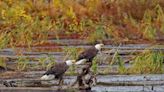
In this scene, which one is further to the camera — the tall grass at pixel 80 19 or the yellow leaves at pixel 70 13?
the yellow leaves at pixel 70 13

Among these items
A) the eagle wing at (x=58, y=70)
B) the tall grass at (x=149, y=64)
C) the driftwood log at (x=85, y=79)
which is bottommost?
the tall grass at (x=149, y=64)

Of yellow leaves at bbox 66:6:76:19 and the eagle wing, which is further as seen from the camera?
yellow leaves at bbox 66:6:76:19

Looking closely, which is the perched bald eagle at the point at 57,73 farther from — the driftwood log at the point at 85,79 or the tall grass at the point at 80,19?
the tall grass at the point at 80,19

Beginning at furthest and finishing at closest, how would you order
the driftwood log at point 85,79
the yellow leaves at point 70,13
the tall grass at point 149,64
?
the yellow leaves at point 70,13 → the tall grass at point 149,64 → the driftwood log at point 85,79

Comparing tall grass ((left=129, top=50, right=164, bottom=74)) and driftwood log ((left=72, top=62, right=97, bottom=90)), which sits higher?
driftwood log ((left=72, top=62, right=97, bottom=90))

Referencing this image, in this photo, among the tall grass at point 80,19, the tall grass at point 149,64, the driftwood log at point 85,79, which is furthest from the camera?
the tall grass at point 80,19

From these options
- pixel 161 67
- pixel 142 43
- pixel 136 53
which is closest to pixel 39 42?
pixel 142 43

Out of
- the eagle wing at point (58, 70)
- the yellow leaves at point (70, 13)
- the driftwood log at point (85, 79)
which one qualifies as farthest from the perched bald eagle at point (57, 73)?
the yellow leaves at point (70, 13)

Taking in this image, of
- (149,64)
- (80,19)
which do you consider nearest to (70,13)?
(80,19)

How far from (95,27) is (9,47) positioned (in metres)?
3.46

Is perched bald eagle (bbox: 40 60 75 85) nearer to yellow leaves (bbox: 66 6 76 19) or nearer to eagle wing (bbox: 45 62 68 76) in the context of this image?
eagle wing (bbox: 45 62 68 76)

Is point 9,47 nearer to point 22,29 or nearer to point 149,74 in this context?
point 22,29

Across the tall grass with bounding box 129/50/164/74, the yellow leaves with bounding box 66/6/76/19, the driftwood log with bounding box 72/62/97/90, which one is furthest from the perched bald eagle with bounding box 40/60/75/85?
the yellow leaves with bounding box 66/6/76/19

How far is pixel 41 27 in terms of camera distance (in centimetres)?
2270
